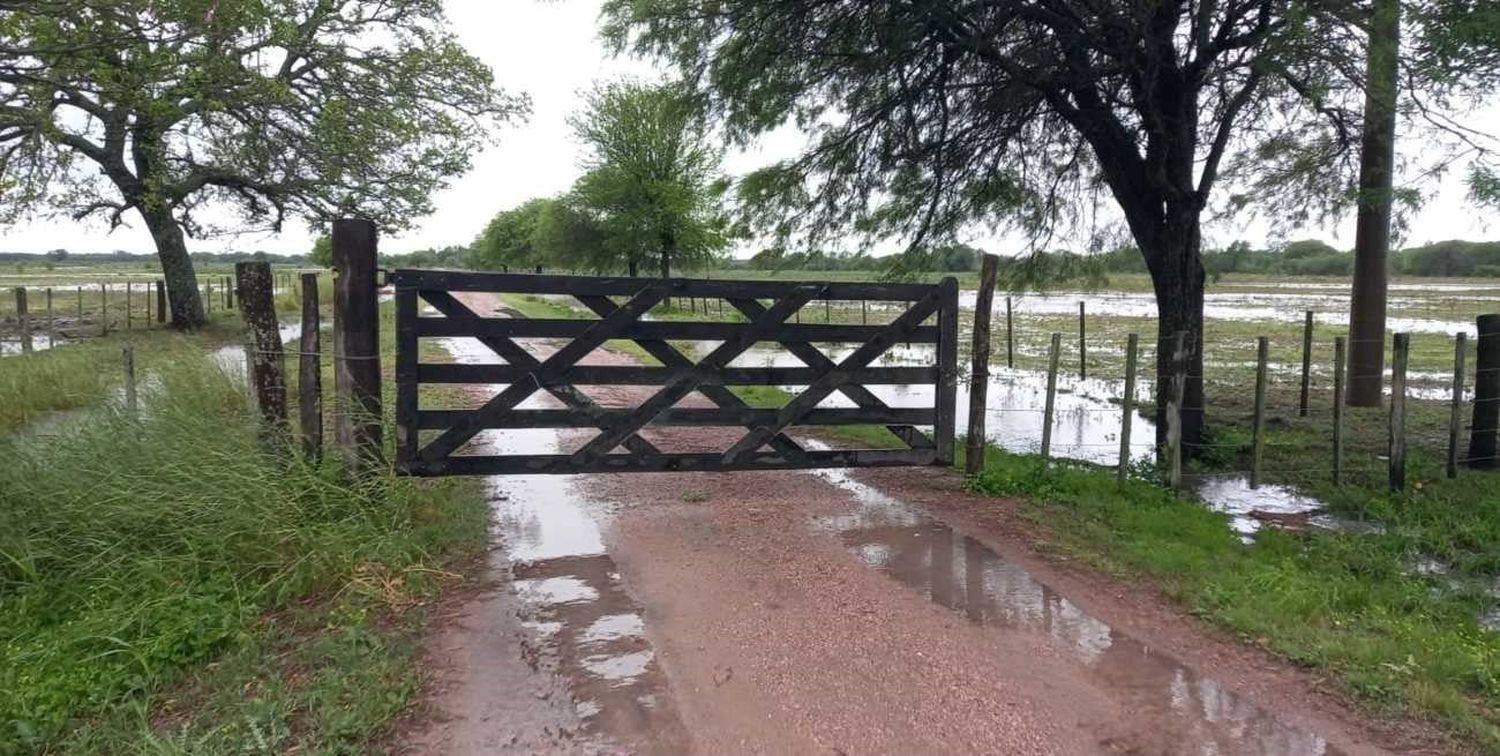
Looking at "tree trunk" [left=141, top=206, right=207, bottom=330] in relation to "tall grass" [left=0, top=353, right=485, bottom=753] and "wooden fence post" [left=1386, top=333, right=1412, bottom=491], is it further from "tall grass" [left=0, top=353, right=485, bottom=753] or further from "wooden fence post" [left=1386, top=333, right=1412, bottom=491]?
"wooden fence post" [left=1386, top=333, right=1412, bottom=491]

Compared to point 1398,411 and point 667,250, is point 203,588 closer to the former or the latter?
point 1398,411

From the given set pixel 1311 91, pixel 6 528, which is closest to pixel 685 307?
pixel 1311 91

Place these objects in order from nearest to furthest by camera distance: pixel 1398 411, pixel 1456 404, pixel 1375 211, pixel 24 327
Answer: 1. pixel 1398 411
2. pixel 1456 404
3. pixel 1375 211
4. pixel 24 327

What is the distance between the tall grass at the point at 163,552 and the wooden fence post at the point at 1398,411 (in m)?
8.29

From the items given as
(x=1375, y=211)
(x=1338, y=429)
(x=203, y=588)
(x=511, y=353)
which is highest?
(x=1375, y=211)

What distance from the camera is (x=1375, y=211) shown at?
11195mm

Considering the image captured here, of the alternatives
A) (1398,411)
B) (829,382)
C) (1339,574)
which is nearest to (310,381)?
(829,382)

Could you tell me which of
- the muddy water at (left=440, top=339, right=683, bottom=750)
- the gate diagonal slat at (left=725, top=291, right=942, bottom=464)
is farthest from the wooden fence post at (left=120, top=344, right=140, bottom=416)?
the gate diagonal slat at (left=725, top=291, right=942, bottom=464)

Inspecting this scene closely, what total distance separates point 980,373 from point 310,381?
218 inches

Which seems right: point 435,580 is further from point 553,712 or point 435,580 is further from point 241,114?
point 241,114

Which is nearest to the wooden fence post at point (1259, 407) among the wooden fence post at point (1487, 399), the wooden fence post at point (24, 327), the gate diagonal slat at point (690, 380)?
the wooden fence post at point (1487, 399)

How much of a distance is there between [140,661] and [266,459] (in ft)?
5.98

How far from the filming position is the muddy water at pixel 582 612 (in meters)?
3.64

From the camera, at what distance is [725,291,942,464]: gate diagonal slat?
7.00 meters
